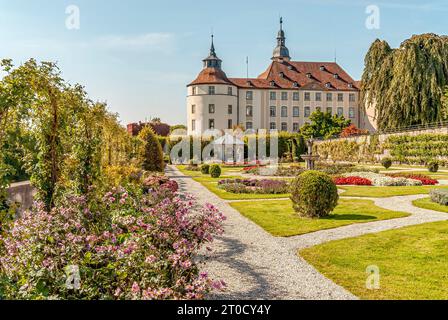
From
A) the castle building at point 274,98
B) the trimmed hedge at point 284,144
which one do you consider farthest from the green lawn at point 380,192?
the castle building at point 274,98

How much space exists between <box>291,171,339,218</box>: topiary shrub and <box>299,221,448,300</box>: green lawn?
216 cm

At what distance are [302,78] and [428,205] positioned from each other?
194ft

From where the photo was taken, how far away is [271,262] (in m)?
7.82

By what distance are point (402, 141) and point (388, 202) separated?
25.3 meters

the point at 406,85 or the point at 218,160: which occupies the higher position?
the point at 406,85

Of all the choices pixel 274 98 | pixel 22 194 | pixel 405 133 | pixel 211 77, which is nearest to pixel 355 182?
pixel 22 194

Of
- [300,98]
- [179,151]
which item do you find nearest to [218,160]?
[179,151]

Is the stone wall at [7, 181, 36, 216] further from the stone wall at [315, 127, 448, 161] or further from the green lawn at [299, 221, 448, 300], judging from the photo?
the stone wall at [315, 127, 448, 161]

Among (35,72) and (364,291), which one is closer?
(364,291)

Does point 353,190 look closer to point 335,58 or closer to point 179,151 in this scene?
point 179,151

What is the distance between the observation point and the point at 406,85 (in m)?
40.2

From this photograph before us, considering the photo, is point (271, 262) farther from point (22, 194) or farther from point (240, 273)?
point (22, 194)

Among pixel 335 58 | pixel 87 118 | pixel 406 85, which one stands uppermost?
pixel 335 58
